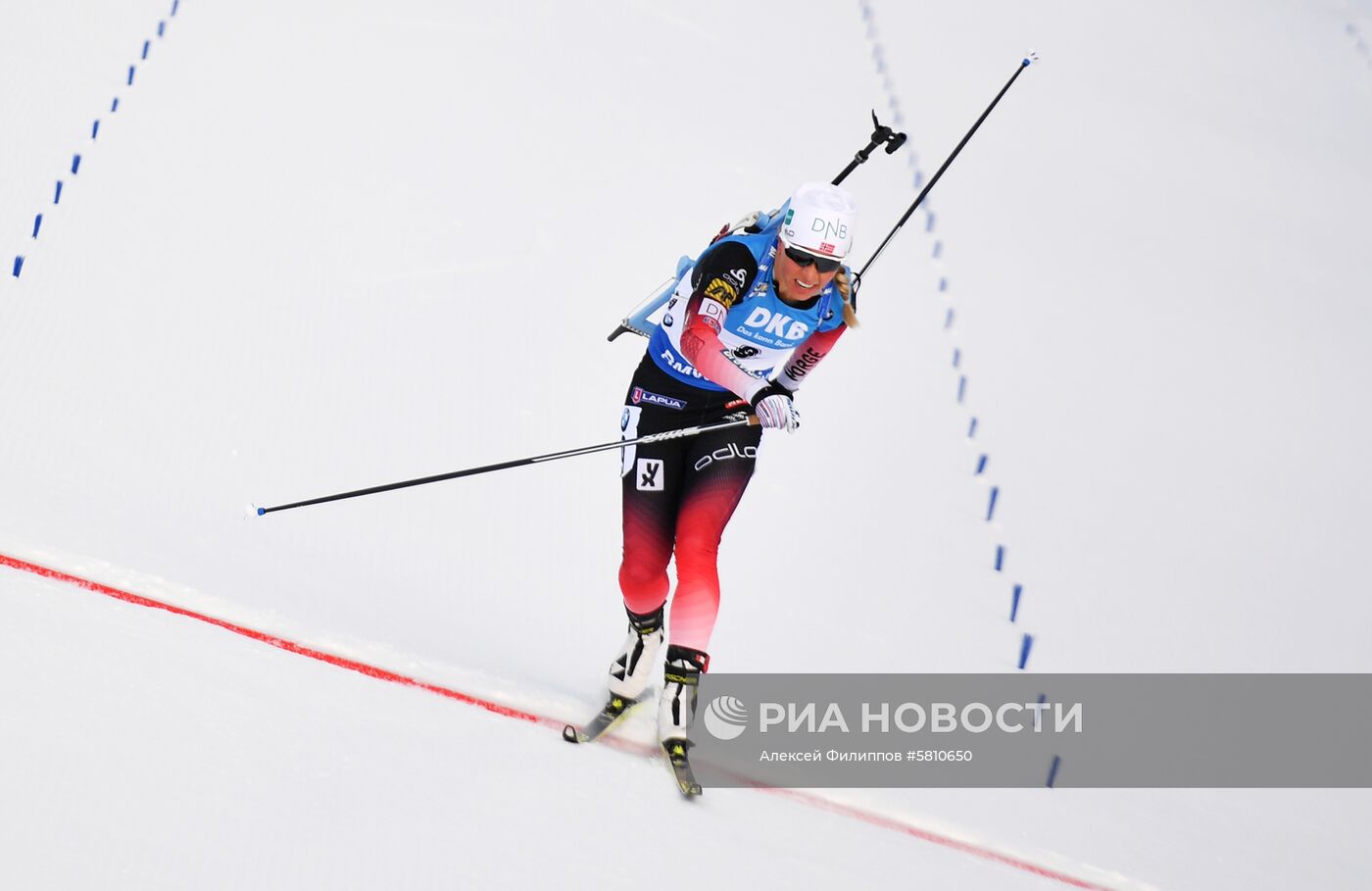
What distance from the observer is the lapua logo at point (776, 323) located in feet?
10.7

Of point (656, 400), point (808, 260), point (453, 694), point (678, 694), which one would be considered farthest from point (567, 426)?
point (808, 260)

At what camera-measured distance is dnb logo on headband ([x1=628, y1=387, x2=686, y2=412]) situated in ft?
11.4

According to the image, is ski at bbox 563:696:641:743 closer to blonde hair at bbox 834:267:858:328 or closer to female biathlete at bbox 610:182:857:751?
female biathlete at bbox 610:182:857:751

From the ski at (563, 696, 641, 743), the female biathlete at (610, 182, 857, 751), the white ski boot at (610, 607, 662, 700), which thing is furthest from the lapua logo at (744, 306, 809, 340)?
the ski at (563, 696, 641, 743)

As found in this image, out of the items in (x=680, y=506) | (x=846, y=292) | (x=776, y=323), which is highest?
(x=846, y=292)

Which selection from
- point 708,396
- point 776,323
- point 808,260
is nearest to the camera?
point 808,260

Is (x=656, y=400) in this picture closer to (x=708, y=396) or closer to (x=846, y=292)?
(x=708, y=396)

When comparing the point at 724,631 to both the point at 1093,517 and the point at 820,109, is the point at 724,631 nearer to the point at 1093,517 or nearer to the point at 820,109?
the point at 1093,517

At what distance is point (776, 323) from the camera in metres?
3.29

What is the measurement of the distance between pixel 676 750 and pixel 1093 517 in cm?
264

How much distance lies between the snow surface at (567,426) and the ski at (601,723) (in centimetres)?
5

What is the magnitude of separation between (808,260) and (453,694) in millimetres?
1452

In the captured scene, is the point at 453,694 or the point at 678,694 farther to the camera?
the point at 453,694

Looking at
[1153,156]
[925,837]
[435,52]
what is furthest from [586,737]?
[1153,156]
